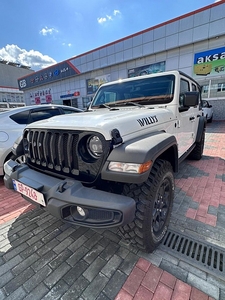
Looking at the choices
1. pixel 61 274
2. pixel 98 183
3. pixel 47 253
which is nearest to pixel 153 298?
pixel 61 274

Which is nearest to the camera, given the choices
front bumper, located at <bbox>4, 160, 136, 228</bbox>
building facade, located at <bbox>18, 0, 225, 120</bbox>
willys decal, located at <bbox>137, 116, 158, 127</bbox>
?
front bumper, located at <bbox>4, 160, 136, 228</bbox>

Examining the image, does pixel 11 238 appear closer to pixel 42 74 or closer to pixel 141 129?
pixel 141 129

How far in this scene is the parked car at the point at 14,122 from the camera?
3316 mm

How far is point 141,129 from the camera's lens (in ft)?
5.59

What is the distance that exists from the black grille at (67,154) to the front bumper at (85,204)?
129mm

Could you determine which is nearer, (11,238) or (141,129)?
(141,129)

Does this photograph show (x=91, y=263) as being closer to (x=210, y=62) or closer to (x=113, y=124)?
(x=113, y=124)

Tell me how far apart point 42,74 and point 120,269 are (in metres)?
24.4

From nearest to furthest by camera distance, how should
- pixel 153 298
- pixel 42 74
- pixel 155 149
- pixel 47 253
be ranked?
pixel 153 298 → pixel 155 149 → pixel 47 253 → pixel 42 74

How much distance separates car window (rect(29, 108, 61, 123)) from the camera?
3.87 metres

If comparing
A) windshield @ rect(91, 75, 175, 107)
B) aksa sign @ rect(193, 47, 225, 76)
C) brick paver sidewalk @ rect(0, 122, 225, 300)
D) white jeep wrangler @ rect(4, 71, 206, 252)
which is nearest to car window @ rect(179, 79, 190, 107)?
windshield @ rect(91, 75, 175, 107)

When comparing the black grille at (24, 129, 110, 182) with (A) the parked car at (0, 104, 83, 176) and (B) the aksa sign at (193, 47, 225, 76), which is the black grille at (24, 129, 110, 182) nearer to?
(A) the parked car at (0, 104, 83, 176)

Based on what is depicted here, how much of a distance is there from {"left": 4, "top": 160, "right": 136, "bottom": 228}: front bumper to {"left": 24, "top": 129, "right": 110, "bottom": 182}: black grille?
13 centimetres

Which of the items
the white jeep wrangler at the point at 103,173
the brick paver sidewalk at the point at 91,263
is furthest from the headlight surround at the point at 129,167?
the brick paver sidewalk at the point at 91,263
